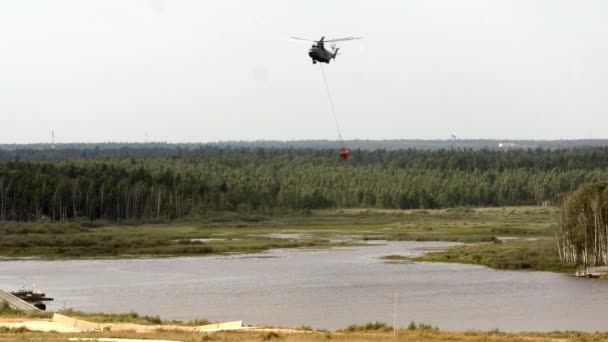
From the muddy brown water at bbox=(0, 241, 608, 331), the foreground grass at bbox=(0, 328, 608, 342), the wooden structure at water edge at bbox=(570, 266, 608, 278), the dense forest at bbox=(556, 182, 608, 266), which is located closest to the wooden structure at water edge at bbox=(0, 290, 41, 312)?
the muddy brown water at bbox=(0, 241, 608, 331)

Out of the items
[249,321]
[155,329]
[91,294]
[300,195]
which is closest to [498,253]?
[91,294]

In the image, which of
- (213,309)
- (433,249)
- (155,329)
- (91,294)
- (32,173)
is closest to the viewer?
(155,329)

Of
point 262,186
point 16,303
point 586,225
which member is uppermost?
point 586,225

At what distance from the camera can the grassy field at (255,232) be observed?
89.0m

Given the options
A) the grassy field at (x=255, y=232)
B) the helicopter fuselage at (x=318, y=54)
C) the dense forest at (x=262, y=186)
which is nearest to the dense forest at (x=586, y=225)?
the grassy field at (x=255, y=232)

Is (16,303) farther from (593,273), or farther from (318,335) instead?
(593,273)

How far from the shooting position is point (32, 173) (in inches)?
5172

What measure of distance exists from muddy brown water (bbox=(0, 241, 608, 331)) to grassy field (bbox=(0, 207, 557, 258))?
7.77 m

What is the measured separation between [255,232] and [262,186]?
50491mm

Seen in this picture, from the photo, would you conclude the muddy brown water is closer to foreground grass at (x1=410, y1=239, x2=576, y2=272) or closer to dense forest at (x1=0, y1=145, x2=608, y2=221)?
foreground grass at (x1=410, y1=239, x2=576, y2=272)

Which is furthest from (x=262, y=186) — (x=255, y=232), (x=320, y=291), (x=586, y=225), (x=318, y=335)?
(x=318, y=335)

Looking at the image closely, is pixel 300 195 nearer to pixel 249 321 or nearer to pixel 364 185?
pixel 364 185

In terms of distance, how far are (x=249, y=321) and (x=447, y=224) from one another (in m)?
69.2

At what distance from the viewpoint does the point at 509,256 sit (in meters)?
75.2
